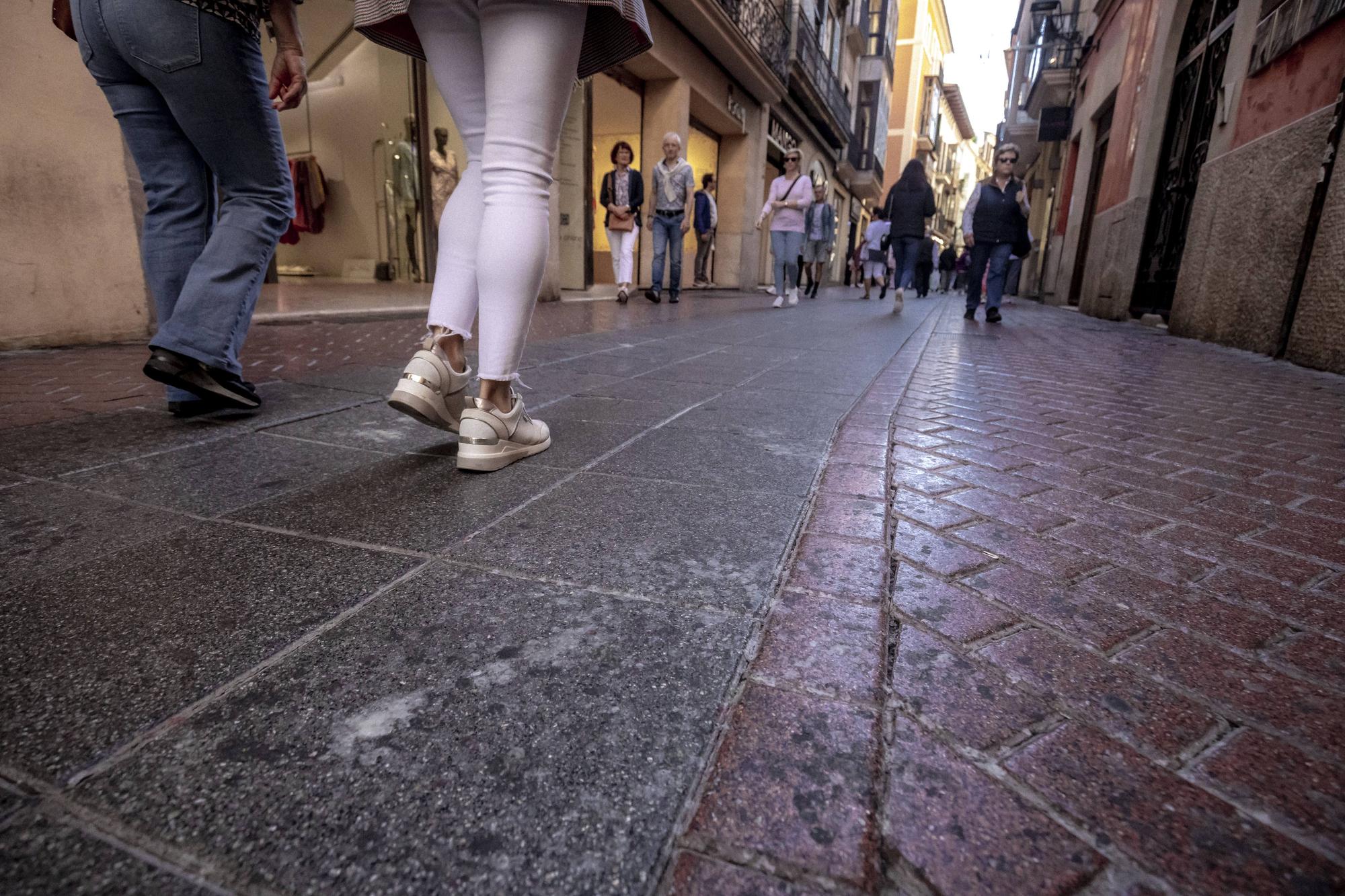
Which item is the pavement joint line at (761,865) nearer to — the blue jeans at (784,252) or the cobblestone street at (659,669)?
the cobblestone street at (659,669)

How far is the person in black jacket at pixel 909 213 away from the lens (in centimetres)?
1025

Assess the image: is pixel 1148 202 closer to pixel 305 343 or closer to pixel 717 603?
pixel 305 343

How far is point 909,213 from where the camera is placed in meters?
10.4

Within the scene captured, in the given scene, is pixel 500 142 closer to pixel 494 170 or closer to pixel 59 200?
pixel 494 170

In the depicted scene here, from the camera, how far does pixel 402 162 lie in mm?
10727

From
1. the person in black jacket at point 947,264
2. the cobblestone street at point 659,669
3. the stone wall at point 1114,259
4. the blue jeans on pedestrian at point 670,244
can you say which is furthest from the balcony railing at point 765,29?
the cobblestone street at point 659,669

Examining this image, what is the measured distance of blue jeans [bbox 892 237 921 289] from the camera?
34.6ft

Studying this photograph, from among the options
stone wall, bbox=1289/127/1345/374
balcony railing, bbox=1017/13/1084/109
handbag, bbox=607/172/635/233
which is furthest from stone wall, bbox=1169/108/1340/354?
balcony railing, bbox=1017/13/1084/109

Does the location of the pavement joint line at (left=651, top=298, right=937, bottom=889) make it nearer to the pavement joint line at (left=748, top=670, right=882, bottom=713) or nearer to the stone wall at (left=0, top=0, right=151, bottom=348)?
the pavement joint line at (left=748, top=670, right=882, bottom=713)

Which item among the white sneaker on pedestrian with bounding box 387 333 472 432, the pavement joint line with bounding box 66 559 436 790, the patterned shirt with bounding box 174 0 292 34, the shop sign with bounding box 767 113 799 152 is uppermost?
the shop sign with bounding box 767 113 799 152

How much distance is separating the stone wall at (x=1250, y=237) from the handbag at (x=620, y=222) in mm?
6161

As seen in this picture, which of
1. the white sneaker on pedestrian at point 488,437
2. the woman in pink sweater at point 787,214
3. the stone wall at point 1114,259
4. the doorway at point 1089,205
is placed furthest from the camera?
the doorway at point 1089,205

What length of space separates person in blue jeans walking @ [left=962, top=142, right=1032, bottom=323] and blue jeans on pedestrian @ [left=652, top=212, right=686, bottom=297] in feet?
11.6

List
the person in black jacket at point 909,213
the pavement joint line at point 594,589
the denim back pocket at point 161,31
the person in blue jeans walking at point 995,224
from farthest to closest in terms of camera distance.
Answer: the person in black jacket at point 909,213 < the person in blue jeans walking at point 995,224 < the denim back pocket at point 161,31 < the pavement joint line at point 594,589
